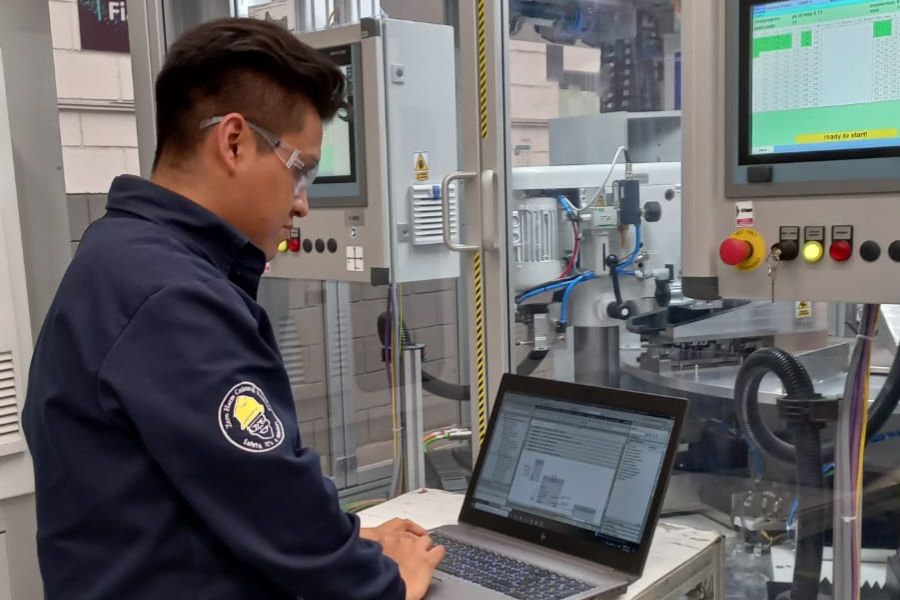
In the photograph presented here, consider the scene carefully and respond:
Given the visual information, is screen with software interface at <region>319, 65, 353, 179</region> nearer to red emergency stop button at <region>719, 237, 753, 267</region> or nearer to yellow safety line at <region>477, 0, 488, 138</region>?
yellow safety line at <region>477, 0, 488, 138</region>

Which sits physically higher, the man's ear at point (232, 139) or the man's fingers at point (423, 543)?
the man's ear at point (232, 139)

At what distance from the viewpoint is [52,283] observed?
7.43 feet

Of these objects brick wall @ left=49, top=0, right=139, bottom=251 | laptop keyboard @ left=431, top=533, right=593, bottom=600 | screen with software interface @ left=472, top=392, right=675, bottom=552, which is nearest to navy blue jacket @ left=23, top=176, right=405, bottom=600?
laptop keyboard @ left=431, top=533, right=593, bottom=600

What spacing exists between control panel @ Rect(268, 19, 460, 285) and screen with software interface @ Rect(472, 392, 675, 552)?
1.68ft

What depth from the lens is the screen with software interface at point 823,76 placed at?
1.23 meters

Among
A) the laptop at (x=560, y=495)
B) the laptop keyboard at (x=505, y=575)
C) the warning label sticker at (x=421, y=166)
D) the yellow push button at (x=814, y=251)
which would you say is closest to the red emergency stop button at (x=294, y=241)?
the warning label sticker at (x=421, y=166)

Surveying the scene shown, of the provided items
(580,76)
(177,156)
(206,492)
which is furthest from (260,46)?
(580,76)

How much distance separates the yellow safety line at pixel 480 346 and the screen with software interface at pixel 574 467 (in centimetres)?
20

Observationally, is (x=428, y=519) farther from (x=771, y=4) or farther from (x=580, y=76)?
(x=580, y=76)

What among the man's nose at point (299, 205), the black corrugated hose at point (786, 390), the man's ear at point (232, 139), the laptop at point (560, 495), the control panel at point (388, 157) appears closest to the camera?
the man's ear at point (232, 139)

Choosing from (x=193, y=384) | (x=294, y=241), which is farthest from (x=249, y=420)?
(x=294, y=241)

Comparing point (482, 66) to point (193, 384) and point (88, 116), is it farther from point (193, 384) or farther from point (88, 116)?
point (88, 116)

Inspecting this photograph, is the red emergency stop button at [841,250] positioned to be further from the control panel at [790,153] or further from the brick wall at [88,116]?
the brick wall at [88,116]

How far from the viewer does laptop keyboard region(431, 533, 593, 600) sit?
1285 mm
